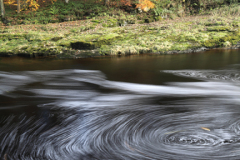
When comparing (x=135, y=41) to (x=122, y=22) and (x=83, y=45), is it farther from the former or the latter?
(x=122, y=22)

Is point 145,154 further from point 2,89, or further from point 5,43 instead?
point 5,43

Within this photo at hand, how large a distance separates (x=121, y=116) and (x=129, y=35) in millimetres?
10363

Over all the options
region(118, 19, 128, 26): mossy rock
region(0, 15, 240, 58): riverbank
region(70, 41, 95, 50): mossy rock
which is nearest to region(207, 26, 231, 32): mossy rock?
region(0, 15, 240, 58): riverbank

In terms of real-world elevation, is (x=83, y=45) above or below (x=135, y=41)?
below

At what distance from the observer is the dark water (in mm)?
2498

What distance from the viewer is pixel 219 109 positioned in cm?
363

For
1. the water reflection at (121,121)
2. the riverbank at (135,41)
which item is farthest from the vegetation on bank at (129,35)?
the water reflection at (121,121)

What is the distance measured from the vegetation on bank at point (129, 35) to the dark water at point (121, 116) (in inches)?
189

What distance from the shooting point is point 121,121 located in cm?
328

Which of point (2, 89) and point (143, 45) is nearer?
point (2, 89)

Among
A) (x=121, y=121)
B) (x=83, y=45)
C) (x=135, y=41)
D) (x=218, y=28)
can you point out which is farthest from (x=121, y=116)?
(x=218, y=28)

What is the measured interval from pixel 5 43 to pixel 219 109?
12954mm

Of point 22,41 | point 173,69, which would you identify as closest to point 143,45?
point 173,69

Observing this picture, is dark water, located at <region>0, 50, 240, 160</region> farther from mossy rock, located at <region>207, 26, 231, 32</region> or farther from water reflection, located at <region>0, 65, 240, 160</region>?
mossy rock, located at <region>207, 26, 231, 32</region>
